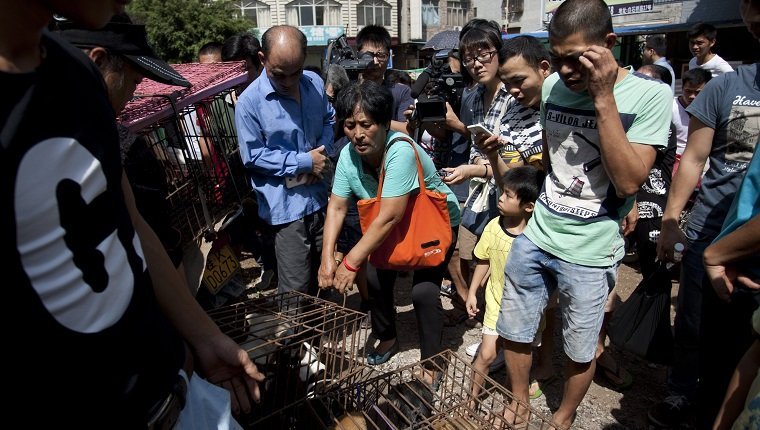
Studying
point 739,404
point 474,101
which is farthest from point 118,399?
point 474,101

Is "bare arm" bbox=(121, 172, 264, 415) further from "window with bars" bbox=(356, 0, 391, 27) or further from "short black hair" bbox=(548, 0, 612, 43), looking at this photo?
"window with bars" bbox=(356, 0, 391, 27)

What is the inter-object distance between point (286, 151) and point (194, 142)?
0.70 m

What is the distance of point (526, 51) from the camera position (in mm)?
2818

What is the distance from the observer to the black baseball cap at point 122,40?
74.0 inches

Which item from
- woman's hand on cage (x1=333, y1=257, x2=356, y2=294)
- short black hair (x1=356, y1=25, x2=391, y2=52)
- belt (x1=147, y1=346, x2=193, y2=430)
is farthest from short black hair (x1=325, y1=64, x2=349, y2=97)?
belt (x1=147, y1=346, x2=193, y2=430)

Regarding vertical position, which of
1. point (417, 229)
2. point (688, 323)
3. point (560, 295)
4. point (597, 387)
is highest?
point (417, 229)

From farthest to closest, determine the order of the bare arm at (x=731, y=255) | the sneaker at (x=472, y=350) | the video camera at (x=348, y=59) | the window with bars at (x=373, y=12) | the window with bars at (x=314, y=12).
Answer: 1. the window with bars at (x=373, y=12)
2. the window with bars at (x=314, y=12)
3. the video camera at (x=348, y=59)
4. the sneaker at (x=472, y=350)
5. the bare arm at (x=731, y=255)

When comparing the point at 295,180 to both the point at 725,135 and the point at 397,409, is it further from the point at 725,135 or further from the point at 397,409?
the point at 725,135

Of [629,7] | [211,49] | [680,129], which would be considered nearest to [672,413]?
[680,129]

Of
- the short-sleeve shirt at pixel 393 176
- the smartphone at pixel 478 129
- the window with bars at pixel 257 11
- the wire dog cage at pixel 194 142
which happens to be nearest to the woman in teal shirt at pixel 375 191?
the short-sleeve shirt at pixel 393 176

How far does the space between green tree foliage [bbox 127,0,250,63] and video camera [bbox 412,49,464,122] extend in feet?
78.4

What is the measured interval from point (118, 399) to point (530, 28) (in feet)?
138

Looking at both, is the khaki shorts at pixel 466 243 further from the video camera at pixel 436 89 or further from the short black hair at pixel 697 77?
the short black hair at pixel 697 77

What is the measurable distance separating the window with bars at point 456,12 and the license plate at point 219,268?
4026 cm
